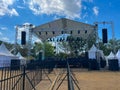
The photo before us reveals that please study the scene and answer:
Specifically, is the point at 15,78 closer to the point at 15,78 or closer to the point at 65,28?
the point at 15,78

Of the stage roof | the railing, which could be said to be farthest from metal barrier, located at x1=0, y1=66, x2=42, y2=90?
the stage roof

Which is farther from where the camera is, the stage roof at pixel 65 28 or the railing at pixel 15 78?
the stage roof at pixel 65 28

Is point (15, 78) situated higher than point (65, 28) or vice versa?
point (65, 28)

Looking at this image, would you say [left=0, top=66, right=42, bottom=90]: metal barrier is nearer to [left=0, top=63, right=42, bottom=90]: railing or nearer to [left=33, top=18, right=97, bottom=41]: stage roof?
[left=0, top=63, right=42, bottom=90]: railing

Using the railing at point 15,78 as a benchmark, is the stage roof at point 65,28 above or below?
above

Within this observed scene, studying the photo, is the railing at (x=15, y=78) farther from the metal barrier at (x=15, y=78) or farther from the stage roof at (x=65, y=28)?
the stage roof at (x=65, y=28)

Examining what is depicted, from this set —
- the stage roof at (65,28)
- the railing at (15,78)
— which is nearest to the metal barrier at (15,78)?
the railing at (15,78)

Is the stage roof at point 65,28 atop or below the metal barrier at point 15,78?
atop

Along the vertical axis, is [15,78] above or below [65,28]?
below

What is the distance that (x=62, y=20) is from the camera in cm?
3347

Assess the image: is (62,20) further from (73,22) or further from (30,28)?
(30,28)

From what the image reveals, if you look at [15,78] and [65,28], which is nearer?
[15,78]

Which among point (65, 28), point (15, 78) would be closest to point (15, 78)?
point (15, 78)

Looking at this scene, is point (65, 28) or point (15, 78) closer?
point (15, 78)
